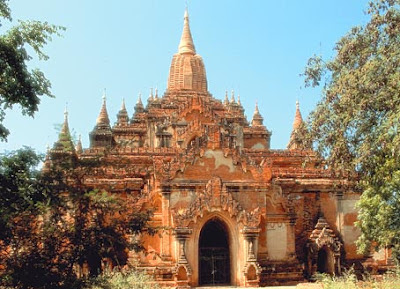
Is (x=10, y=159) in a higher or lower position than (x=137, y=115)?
lower

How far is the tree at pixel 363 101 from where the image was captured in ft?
46.4

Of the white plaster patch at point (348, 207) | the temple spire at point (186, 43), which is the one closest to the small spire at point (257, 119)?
the temple spire at point (186, 43)

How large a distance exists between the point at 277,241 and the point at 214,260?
2.94 meters

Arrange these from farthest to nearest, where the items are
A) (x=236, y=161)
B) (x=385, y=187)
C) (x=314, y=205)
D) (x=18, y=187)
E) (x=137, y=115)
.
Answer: (x=137, y=115), (x=314, y=205), (x=236, y=161), (x=385, y=187), (x=18, y=187)

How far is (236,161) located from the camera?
2458 centimetres

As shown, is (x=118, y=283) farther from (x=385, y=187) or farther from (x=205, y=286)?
(x=385, y=187)

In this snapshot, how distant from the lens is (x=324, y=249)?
87.2ft

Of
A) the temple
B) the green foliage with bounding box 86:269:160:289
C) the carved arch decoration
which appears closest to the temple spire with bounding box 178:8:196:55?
the temple

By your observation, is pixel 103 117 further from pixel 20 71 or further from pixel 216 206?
pixel 20 71

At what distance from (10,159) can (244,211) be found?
1183 centimetres

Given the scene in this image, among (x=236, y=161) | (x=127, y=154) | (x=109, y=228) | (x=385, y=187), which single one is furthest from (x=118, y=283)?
(x=127, y=154)

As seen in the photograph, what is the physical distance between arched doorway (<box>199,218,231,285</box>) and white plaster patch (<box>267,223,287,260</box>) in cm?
194

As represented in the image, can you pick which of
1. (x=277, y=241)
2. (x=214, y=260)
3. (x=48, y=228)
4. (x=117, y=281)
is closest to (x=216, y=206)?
(x=214, y=260)

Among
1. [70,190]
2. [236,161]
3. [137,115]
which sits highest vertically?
[137,115]
